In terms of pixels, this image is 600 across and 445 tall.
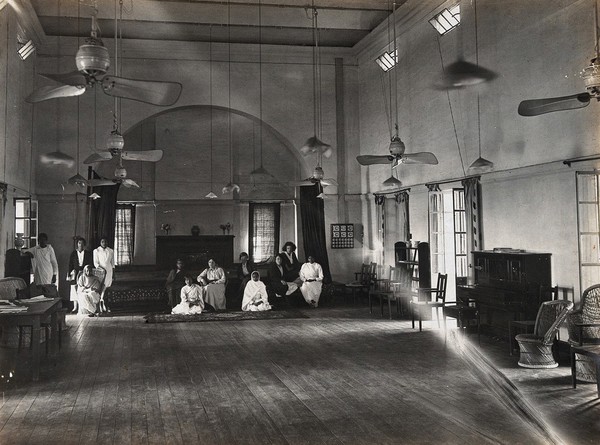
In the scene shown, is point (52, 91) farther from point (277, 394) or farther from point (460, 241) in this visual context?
point (460, 241)

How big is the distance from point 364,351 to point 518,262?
103 inches

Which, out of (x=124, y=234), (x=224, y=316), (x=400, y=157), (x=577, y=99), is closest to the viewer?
(x=577, y=99)

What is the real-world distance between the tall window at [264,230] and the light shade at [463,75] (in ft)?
23.0

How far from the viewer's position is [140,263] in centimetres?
1666

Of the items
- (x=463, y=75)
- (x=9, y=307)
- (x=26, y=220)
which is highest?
(x=463, y=75)

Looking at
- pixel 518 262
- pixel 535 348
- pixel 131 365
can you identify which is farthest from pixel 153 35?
pixel 535 348

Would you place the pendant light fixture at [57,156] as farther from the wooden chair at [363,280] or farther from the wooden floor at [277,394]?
the wooden chair at [363,280]

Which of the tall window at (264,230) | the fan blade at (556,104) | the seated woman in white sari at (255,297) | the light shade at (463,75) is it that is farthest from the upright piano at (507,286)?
the tall window at (264,230)

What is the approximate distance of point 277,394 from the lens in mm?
6176

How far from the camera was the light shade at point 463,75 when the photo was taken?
400 inches

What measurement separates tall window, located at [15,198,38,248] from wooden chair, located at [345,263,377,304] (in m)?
7.49

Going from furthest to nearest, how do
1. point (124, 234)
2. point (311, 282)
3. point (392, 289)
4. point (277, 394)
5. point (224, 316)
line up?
point (124, 234)
point (311, 282)
point (392, 289)
point (224, 316)
point (277, 394)

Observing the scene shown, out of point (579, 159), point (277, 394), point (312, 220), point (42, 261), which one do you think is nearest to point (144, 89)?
point (277, 394)

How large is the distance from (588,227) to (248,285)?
Result: 7350mm
